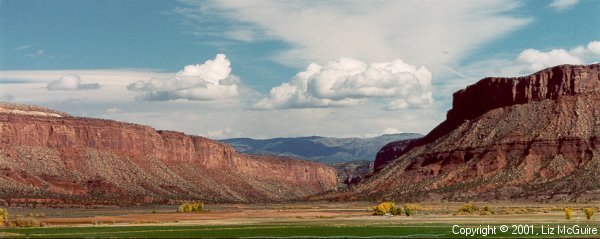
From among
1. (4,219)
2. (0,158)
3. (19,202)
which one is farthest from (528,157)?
(4,219)

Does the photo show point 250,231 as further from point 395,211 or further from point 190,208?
point 190,208

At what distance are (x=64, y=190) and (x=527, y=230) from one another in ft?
394

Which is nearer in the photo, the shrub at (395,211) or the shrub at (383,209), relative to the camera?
the shrub at (395,211)

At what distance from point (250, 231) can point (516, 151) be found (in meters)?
112

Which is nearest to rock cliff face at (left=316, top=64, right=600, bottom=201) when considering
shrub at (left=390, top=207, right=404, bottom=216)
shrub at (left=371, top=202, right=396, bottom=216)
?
shrub at (left=371, top=202, right=396, bottom=216)

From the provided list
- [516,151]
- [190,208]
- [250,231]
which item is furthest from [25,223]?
[516,151]

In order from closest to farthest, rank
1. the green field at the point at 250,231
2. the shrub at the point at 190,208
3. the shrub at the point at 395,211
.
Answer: the green field at the point at 250,231 < the shrub at the point at 395,211 < the shrub at the point at 190,208

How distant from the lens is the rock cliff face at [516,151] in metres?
154

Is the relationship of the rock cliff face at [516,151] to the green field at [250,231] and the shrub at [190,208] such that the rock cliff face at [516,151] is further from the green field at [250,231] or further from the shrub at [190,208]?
the green field at [250,231]

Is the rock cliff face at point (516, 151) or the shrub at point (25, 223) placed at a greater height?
the rock cliff face at point (516, 151)

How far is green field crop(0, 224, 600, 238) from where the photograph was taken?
59.4 m

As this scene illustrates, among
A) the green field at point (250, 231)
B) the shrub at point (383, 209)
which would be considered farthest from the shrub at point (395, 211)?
the green field at point (250, 231)

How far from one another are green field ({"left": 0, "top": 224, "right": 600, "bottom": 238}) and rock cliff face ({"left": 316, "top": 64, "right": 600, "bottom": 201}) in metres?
78.4

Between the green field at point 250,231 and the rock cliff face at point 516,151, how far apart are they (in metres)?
78.4
